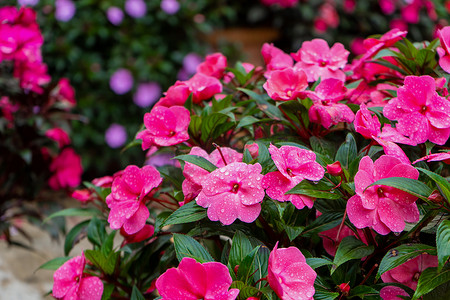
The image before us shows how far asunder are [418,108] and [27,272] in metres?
1.95

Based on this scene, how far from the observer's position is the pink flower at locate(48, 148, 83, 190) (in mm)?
2029

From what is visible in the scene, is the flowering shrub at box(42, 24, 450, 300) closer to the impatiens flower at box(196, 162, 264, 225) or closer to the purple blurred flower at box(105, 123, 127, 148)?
the impatiens flower at box(196, 162, 264, 225)

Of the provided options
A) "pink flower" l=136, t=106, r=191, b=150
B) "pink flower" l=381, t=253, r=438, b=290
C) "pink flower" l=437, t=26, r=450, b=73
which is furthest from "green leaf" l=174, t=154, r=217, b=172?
"pink flower" l=437, t=26, r=450, b=73

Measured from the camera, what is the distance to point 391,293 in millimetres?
697

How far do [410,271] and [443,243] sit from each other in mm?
154

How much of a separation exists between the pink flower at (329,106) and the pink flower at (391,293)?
11.2 inches

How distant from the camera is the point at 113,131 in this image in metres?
3.05

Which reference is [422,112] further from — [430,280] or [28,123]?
[28,123]

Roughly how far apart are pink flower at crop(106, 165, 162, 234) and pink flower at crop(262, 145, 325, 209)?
0.21m

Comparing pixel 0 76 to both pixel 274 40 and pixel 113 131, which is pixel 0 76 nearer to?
pixel 113 131

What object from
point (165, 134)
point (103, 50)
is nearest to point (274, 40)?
point (103, 50)

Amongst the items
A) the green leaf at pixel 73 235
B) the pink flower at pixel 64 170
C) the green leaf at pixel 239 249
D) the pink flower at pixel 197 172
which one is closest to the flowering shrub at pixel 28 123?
the pink flower at pixel 64 170

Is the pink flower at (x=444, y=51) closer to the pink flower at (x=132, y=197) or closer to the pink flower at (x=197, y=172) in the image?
the pink flower at (x=197, y=172)

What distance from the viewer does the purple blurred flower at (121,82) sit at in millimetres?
2998
